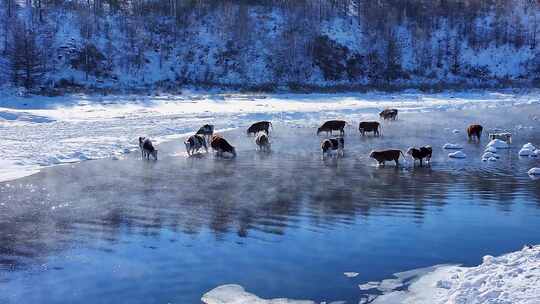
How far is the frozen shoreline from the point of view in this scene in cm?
2156

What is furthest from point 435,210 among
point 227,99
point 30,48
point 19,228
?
point 30,48

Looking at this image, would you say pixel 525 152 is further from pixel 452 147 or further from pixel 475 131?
pixel 475 131

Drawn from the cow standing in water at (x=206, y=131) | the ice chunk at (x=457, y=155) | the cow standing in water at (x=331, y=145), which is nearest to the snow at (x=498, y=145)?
the ice chunk at (x=457, y=155)

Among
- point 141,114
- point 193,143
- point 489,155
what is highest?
point 141,114

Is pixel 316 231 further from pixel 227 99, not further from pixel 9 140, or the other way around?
pixel 227 99

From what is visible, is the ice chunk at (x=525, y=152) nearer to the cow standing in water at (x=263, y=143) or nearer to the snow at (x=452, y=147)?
the snow at (x=452, y=147)

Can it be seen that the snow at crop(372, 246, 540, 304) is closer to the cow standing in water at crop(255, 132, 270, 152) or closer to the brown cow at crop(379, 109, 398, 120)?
the cow standing in water at crop(255, 132, 270, 152)

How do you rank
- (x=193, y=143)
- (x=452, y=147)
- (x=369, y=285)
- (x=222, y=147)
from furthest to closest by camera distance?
(x=452, y=147) → (x=193, y=143) → (x=222, y=147) → (x=369, y=285)

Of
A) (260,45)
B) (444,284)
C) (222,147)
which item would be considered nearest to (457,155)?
(222,147)

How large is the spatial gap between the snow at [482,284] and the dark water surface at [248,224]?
564mm

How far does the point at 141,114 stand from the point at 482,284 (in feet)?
105

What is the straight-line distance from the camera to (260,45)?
225 feet

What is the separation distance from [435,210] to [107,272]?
696 cm

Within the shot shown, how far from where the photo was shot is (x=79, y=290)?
8.12m
